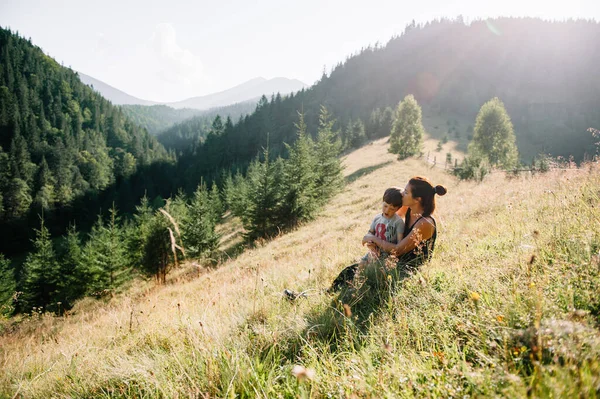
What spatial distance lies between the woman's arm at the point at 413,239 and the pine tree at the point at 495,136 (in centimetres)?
3413

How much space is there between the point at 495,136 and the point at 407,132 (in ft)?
33.1

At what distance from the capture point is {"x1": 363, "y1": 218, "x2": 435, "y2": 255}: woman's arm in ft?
10.4

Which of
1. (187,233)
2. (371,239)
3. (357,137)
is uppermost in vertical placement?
(357,137)

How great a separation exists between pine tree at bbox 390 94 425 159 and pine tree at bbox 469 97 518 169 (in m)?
6.79

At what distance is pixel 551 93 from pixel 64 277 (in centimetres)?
15226

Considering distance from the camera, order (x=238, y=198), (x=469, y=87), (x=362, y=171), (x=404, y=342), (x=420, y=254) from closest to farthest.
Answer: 1. (x=404, y=342)
2. (x=420, y=254)
3. (x=238, y=198)
4. (x=362, y=171)
5. (x=469, y=87)

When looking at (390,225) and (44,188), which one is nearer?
(390,225)

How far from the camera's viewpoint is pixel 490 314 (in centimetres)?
189

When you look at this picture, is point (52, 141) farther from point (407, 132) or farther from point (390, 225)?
point (390, 225)

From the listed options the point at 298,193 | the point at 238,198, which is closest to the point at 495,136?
the point at 298,193

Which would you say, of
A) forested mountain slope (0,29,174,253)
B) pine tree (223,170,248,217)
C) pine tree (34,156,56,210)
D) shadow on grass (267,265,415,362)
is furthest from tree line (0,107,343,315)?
forested mountain slope (0,29,174,253)

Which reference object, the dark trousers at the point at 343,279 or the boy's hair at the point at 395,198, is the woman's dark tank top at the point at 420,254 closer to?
the boy's hair at the point at 395,198

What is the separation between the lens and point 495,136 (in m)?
31.3

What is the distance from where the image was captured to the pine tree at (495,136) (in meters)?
31.1
